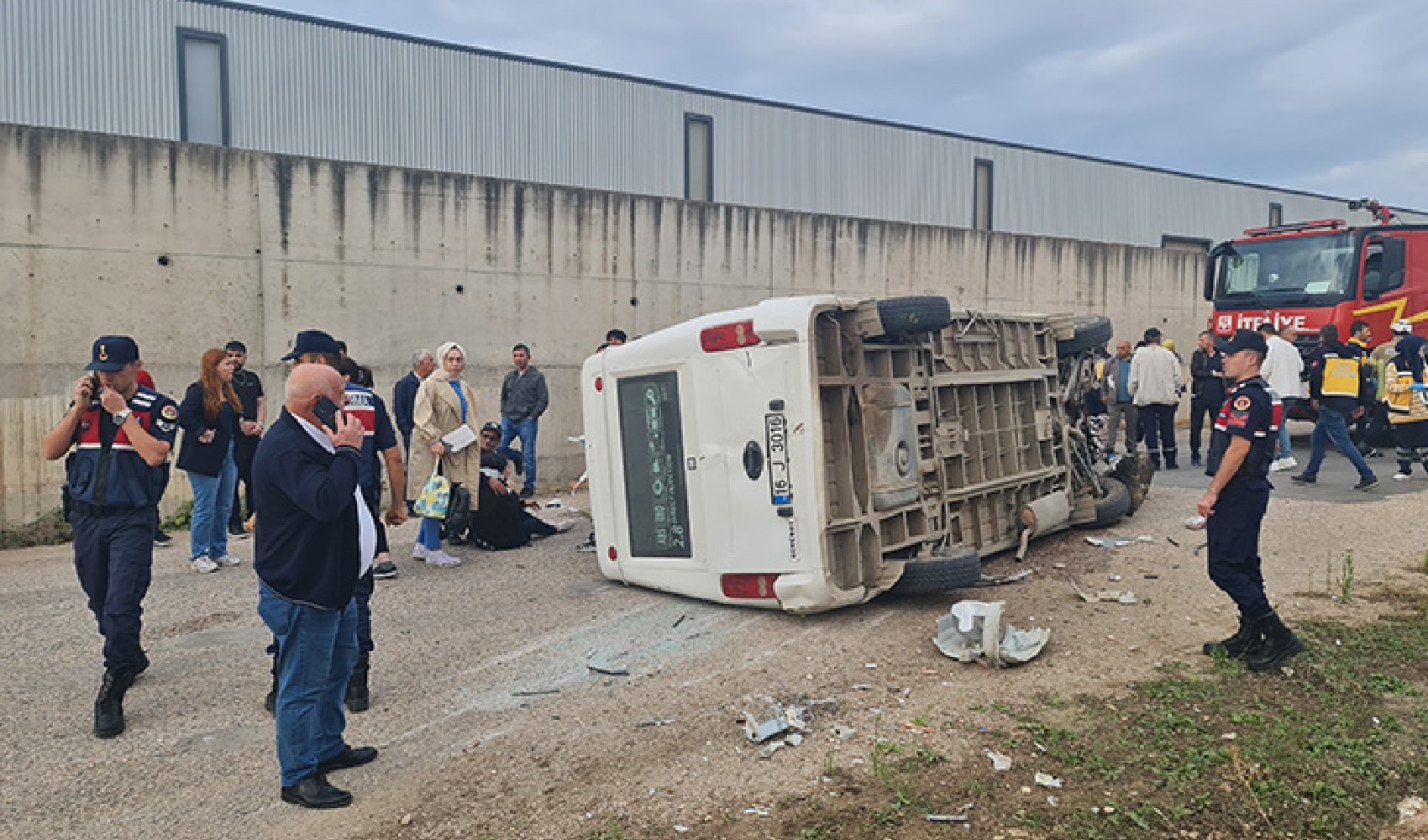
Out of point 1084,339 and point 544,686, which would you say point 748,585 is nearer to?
point 544,686

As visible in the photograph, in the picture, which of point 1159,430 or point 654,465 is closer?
point 654,465

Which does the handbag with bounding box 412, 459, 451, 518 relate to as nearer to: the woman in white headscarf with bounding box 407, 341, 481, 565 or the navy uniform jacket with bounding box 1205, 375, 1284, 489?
the woman in white headscarf with bounding box 407, 341, 481, 565

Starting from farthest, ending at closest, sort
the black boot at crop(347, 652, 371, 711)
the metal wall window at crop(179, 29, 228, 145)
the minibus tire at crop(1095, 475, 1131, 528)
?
the metal wall window at crop(179, 29, 228, 145)
the minibus tire at crop(1095, 475, 1131, 528)
the black boot at crop(347, 652, 371, 711)

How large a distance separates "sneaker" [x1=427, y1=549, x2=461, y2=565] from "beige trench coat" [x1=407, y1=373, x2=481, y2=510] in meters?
0.47

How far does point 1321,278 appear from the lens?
1310 cm

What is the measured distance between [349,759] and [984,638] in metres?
3.10

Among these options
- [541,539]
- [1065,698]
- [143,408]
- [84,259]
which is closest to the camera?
[1065,698]

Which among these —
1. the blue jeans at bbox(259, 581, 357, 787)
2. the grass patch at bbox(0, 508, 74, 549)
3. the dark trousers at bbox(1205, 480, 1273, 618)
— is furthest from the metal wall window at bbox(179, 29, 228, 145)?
the dark trousers at bbox(1205, 480, 1273, 618)

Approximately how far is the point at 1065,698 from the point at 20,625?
6366 millimetres

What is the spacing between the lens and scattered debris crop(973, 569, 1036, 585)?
6250 mm

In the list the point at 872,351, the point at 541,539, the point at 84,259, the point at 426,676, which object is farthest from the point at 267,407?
the point at 872,351

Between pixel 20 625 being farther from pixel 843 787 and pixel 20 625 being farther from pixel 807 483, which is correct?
pixel 843 787

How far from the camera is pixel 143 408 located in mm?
4898

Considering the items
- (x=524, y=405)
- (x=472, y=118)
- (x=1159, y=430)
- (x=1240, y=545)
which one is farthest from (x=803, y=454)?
(x=472, y=118)
